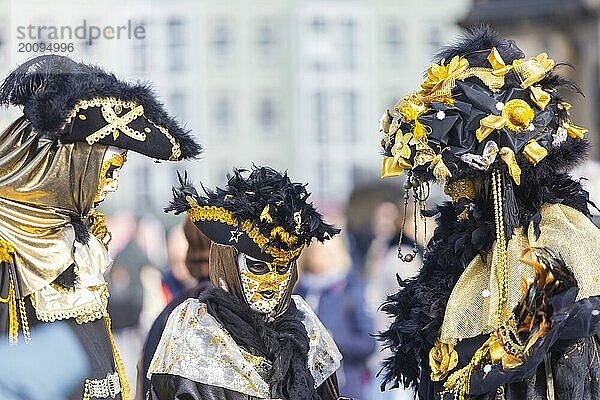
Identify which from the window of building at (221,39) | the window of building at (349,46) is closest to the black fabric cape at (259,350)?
the window of building at (221,39)

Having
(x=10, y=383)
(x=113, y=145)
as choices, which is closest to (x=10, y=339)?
(x=10, y=383)

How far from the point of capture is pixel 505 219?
3.52m

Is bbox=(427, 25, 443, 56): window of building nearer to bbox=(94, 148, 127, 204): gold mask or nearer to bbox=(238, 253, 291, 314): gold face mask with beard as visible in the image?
bbox=(94, 148, 127, 204): gold mask

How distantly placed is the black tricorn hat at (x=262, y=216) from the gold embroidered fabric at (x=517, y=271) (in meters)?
0.60

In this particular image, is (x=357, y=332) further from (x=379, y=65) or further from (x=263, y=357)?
(x=379, y=65)

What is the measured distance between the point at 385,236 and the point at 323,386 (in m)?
4.16

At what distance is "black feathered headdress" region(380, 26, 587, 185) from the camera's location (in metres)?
3.41

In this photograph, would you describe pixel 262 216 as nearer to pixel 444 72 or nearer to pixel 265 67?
pixel 444 72

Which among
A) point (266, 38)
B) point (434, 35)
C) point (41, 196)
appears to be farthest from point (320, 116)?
Answer: point (41, 196)

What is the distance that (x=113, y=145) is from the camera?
4137 millimetres

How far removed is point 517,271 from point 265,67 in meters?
9.69

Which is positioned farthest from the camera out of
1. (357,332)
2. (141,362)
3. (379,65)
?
(379,65)

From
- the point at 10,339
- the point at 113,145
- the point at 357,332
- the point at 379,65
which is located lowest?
the point at 357,332

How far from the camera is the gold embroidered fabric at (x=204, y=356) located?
3.90 metres
